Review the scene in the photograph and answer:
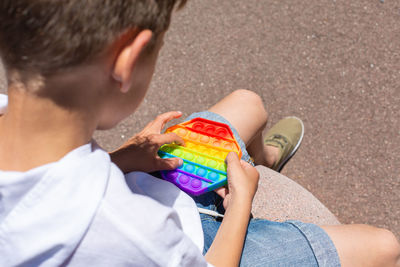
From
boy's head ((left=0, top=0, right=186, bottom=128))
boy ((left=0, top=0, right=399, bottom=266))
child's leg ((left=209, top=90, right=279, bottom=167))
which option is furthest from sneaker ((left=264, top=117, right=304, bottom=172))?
boy's head ((left=0, top=0, right=186, bottom=128))

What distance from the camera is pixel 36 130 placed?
0.57m

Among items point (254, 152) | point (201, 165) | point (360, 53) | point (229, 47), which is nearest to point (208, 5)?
point (229, 47)

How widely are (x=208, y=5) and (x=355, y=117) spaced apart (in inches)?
33.9

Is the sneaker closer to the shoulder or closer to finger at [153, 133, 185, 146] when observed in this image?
finger at [153, 133, 185, 146]

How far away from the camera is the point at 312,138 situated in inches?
61.1

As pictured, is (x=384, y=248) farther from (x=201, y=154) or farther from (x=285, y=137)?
(x=285, y=137)

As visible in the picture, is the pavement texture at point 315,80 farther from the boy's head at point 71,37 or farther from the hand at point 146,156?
the boy's head at point 71,37

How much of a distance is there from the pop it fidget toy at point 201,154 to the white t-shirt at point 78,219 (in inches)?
12.5

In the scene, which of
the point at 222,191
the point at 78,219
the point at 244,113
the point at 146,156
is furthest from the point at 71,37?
the point at 244,113

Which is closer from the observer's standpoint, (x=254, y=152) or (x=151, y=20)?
(x=151, y=20)

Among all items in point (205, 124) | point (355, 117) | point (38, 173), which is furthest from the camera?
point (355, 117)

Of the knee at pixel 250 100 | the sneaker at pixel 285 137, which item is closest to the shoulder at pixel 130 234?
the knee at pixel 250 100

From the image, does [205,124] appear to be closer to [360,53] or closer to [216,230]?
[216,230]

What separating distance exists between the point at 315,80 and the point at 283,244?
3.06ft
